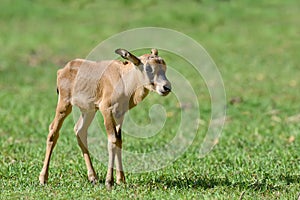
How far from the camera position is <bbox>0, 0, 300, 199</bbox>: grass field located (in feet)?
23.7

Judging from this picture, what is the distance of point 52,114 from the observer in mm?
13016

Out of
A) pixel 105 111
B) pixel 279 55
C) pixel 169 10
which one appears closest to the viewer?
pixel 105 111

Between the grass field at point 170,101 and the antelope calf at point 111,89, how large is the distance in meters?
0.41

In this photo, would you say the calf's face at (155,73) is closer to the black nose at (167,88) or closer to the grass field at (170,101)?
the black nose at (167,88)

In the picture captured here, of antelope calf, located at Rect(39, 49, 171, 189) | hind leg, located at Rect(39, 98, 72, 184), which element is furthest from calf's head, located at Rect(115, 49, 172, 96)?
hind leg, located at Rect(39, 98, 72, 184)

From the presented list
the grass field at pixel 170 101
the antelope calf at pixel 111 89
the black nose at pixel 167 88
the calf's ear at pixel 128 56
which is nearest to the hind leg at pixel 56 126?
the antelope calf at pixel 111 89

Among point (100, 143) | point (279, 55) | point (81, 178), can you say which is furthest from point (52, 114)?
point (279, 55)

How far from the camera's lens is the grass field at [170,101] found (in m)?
7.23

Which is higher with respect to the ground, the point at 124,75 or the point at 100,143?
the point at 124,75

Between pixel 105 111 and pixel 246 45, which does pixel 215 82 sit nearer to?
pixel 246 45

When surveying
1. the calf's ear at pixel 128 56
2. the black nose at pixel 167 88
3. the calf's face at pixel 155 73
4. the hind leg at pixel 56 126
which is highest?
the calf's ear at pixel 128 56

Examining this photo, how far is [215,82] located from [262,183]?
9.68 meters

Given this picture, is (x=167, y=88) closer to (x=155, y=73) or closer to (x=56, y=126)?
(x=155, y=73)

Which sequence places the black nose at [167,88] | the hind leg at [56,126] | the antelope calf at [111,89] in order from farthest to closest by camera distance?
the hind leg at [56,126], the antelope calf at [111,89], the black nose at [167,88]
